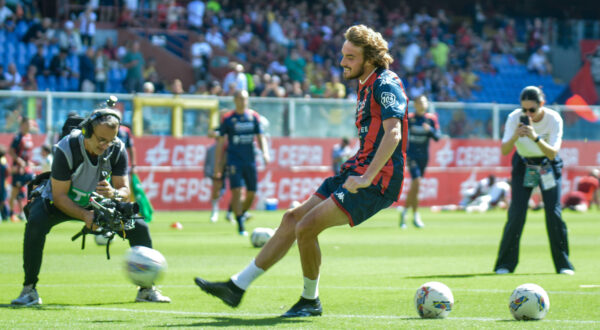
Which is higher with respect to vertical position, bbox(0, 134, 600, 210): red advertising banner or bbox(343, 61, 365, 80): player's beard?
bbox(343, 61, 365, 80): player's beard

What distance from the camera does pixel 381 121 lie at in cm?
807

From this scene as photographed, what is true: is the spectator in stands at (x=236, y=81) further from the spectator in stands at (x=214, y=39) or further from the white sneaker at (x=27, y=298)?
the white sneaker at (x=27, y=298)

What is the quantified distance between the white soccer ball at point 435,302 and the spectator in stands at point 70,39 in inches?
882

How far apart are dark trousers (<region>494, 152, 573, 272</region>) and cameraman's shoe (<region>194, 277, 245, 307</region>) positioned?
16.2ft

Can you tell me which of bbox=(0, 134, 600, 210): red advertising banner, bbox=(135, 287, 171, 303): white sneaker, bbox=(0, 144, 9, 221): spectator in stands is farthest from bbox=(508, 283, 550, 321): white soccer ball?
bbox=(0, 134, 600, 210): red advertising banner

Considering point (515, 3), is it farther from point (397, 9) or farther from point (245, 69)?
point (245, 69)

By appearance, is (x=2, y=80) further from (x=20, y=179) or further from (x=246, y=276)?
(x=246, y=276)

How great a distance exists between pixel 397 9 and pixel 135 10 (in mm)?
12644

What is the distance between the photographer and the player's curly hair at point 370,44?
26.7 ft

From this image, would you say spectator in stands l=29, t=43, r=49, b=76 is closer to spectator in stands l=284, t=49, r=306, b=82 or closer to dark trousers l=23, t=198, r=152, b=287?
spectator in stands l=284, t=49, r=306, b=82

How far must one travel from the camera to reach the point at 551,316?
8477 mm

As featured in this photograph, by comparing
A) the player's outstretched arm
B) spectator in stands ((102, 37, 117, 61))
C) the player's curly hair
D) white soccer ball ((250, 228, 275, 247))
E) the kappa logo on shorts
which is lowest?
white soccer ball ((250, 228, 275, 247))

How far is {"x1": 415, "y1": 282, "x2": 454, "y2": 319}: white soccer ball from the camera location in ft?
26.9

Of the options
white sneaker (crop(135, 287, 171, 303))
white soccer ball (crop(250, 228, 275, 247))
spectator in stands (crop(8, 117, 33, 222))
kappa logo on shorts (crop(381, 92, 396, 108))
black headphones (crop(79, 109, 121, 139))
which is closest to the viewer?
kappa logo on shorts (crop(381, 92, 396, 108))
